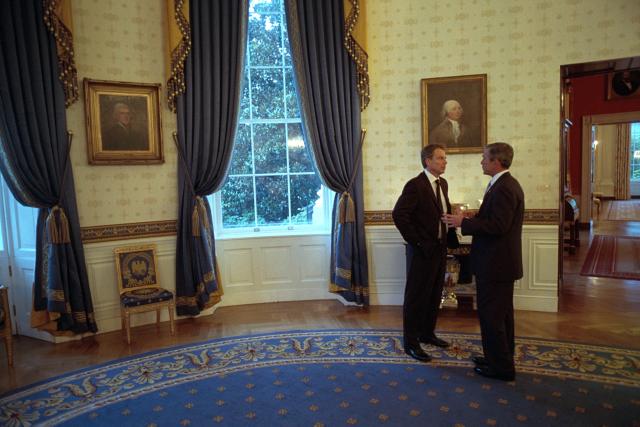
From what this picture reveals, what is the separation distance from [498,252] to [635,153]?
2082cm

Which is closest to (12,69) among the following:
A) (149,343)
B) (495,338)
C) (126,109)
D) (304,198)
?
(126,109)

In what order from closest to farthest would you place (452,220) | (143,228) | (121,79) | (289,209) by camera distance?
(452,220) < (121,79) < (143,228) < (289,209)

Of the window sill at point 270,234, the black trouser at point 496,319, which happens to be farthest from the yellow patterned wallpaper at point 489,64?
the black trouser at point 496,319

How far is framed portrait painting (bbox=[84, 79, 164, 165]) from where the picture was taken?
4.38 m

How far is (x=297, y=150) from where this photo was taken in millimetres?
5320

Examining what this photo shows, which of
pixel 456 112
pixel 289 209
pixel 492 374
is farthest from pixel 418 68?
pixel 492 374

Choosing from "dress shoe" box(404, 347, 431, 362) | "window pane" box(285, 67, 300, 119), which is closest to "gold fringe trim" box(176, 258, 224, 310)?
"window pane" box(285, 67, 300, 119)

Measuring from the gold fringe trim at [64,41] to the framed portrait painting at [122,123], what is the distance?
13 centimetres

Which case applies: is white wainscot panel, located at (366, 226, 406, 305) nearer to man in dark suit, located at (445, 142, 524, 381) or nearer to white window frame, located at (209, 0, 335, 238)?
white window frame, located at (209, 0, 335, 238)

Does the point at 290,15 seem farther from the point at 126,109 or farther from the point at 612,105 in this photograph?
the point at 612,105

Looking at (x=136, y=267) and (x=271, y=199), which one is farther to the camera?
(x=271, y=199)

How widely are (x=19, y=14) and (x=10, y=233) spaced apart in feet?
6.53

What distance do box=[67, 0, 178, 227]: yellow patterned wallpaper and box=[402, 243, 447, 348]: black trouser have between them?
105 inches

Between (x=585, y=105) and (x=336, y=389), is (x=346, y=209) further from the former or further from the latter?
(x=585, y=105)
